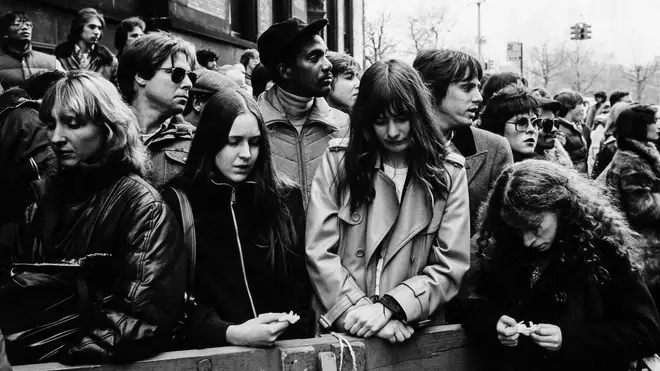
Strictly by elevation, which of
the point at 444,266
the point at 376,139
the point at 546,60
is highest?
A: the point at 546,60

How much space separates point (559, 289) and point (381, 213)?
2.85 ft

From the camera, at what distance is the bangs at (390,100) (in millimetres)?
3637

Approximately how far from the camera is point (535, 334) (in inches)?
129

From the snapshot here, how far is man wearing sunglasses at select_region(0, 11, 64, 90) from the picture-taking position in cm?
649

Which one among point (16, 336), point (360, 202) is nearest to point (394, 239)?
point (360, 202)

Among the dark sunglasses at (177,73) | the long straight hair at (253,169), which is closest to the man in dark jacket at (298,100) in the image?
the dark sunglasses at (177,73)

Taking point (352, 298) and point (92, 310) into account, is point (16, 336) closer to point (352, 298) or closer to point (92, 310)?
point (92, 310)

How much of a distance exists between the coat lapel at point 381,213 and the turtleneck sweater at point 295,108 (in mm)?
1540

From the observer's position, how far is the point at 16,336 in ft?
9.36

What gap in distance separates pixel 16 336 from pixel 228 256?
3.31 ft

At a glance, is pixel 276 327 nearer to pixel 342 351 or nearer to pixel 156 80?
pixel 342 351

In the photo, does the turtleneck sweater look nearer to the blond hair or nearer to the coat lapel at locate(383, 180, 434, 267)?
the coat lapel at locate(383, 180, 434, 267)

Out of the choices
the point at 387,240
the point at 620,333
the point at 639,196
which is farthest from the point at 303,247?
the point at 639,196

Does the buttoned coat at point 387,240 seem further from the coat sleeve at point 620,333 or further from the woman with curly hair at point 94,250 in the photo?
the woman with curly hair at point 94,250
